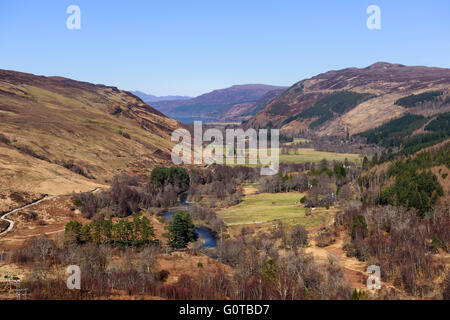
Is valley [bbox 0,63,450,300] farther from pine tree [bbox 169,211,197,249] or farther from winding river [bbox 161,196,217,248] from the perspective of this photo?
winding river [bbox 161,196,217,248]

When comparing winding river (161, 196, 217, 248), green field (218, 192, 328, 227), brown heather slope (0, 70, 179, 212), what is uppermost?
brown heather slope (0, 70, 179, 212)

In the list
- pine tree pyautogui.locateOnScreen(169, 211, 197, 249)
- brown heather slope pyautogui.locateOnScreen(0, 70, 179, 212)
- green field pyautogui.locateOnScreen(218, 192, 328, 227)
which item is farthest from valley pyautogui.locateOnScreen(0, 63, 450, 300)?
brown heather slope pyautogui.locateOnScreen(0, 70, 179, 212)

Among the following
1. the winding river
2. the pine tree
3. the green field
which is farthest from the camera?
the green field

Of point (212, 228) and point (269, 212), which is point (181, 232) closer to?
point (212, 228)

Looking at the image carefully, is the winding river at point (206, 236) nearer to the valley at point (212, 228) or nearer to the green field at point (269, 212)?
the valley at point (212, 228)

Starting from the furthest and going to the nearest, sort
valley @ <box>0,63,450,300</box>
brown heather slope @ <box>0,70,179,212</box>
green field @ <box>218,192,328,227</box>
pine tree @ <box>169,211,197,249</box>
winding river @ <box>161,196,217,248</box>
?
brown heather slope @ <box>0,70,179,212</box> < green field @ <box>218,192,328,227</box> < winding river @ <box>161,196,217,248</box> < pine tree @ <box>169,211,197,249</box> < valley @ <box>0,63,450,300</box>

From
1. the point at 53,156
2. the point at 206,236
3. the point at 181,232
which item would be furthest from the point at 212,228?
the point at 53,156

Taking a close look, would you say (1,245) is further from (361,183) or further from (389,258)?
(361,183)
